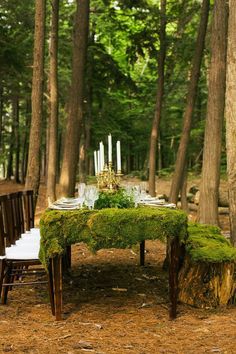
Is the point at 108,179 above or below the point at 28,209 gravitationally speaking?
above

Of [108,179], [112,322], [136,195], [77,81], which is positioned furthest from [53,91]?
[112,322]

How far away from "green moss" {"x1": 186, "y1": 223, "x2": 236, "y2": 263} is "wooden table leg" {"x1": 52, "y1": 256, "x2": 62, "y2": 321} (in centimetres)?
150

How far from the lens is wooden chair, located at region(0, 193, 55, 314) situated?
213 inches

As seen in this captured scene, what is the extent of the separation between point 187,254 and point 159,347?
1556 millimetres

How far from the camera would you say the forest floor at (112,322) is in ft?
14.0

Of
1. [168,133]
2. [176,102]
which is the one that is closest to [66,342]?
[176,102]

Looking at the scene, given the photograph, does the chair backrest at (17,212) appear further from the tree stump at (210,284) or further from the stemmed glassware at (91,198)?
the tree stump at (210,284)

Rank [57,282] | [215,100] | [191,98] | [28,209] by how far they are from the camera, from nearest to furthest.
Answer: [57,282] < [28,209] < [215,100] < [191,98]

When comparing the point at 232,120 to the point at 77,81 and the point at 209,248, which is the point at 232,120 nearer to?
the point at 209,248

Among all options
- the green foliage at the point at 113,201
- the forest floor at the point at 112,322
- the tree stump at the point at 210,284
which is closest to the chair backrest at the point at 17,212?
the forest floor at the point at 112,322

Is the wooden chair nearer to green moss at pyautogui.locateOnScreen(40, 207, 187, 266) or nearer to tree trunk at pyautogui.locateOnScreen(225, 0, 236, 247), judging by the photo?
green moss at pyautogui.locateOnScreen(40, 207, 187, 266)

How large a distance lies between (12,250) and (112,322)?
56.0 inches

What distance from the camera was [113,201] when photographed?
536 centimetres

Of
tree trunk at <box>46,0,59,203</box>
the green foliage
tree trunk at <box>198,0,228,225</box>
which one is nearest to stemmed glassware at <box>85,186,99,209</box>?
the green foliage
